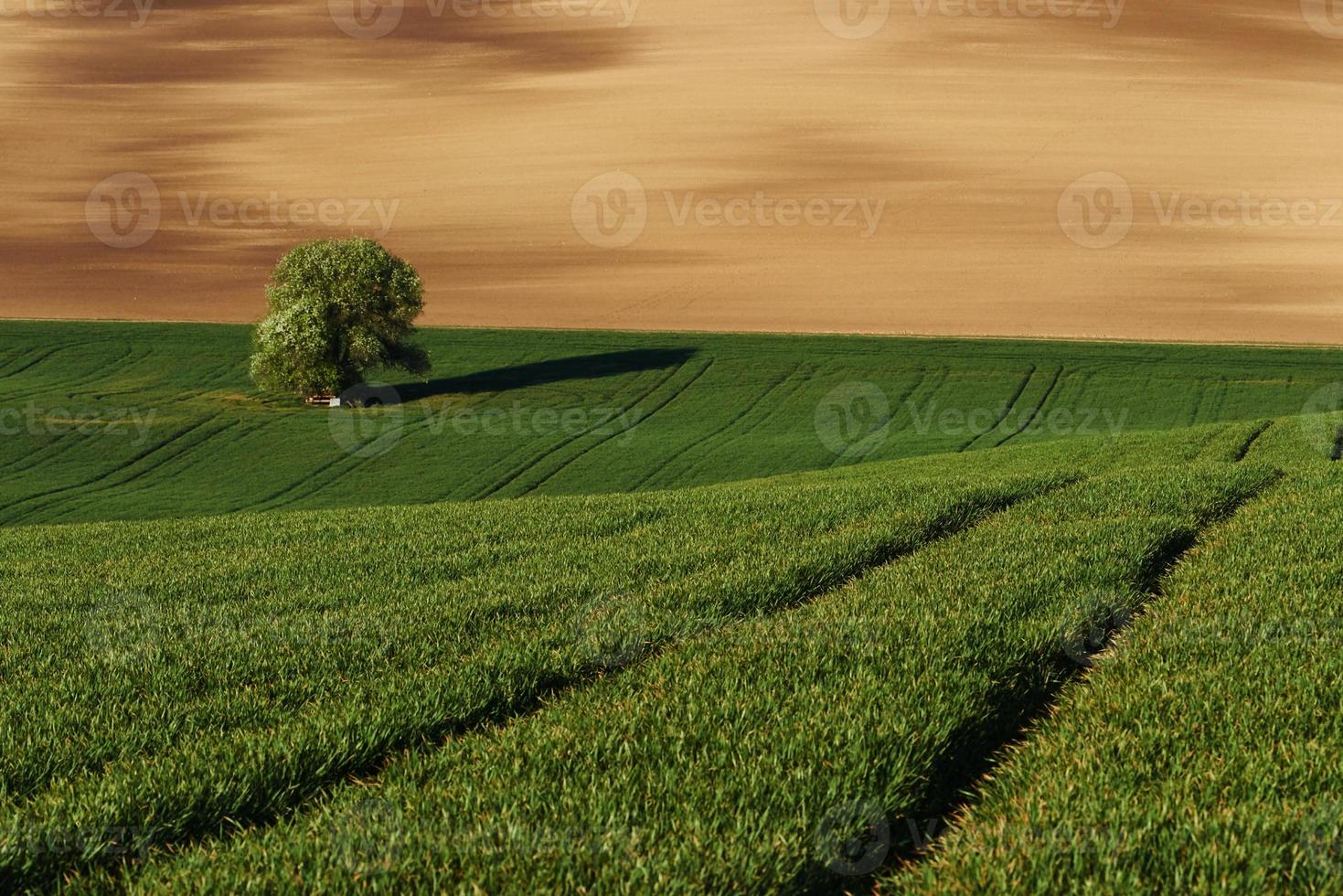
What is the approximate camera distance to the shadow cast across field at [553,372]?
70250mm

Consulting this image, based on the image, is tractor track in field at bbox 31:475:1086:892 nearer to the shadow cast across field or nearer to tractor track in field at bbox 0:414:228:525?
tractor track in field at bbox 0:414:228:525

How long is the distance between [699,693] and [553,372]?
2521 inches

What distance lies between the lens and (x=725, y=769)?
25.2 ft

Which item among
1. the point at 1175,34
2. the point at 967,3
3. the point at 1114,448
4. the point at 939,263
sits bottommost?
the point at 1114,448

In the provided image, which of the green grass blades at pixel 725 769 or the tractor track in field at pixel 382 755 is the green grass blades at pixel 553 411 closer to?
the tractor track in field at pixel 382 755

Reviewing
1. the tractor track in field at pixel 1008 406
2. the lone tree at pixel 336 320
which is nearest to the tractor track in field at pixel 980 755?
the tractor track in field at pixel 1008 406

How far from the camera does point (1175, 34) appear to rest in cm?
12138

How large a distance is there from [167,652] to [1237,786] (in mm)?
9302

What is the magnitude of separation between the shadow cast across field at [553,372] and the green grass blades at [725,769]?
59.3 metres

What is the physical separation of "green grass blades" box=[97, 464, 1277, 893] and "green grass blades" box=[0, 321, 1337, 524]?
3853cm

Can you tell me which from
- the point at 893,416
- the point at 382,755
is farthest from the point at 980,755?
the point at 893,416

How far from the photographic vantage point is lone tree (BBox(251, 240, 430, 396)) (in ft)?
218

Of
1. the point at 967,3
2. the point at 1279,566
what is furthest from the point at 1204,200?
the point at 1279,566

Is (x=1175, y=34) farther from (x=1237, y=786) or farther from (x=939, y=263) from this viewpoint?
(x=1237, y=786)
